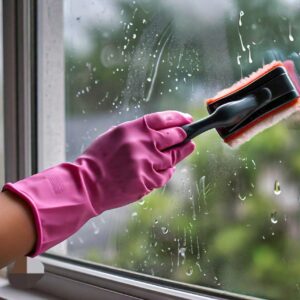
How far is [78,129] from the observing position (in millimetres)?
1070

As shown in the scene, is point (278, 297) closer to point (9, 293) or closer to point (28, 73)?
point (9, 293)

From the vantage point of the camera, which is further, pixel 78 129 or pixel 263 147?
pixel 78 129

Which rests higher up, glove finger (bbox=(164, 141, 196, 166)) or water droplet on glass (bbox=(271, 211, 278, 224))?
glove finger (bbox=(164, 141, 196, 166))

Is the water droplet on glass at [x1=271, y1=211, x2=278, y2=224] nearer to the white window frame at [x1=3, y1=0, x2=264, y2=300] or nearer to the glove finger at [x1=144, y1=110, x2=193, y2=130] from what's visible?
the glove finger at [x1=144, y1=110, x2=193, y2=130]

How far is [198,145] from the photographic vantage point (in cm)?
83

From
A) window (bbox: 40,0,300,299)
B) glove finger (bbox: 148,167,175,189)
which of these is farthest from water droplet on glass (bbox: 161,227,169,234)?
glove finger (bbox: 148,167,175,189)

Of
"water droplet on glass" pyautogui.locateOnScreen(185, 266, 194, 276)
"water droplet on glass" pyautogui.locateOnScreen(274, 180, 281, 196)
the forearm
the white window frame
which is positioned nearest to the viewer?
the forearm

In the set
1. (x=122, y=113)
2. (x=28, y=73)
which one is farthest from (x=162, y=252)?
(x=28, y=73)

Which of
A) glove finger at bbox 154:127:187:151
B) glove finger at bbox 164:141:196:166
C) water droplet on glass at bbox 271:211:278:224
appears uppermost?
glove finger at bbox 154:127:187:151

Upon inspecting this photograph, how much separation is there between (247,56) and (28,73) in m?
0.53

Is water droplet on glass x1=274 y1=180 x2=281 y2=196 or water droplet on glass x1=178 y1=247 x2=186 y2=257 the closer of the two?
water droplet on glass x1=274 y1=180 x2=281 y2=196

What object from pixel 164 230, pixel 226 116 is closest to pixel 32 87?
pixel 164 230

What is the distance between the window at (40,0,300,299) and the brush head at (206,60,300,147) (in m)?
0.02

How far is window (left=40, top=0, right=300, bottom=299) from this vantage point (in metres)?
0.73
